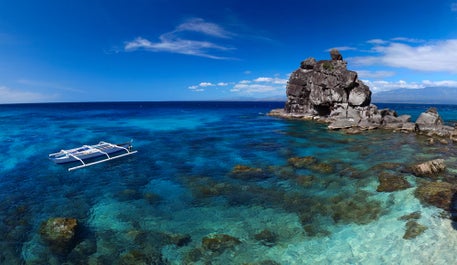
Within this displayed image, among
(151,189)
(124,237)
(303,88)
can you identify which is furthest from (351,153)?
(303,88)

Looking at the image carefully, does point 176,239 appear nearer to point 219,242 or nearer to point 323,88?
point 219,242

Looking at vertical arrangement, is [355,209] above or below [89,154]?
Answer: below

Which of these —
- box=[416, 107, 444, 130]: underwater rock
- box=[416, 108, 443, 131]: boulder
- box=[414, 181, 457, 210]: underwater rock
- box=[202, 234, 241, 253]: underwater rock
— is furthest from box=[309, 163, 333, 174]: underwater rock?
box=[416, 107, 444, 130]: underwater rock

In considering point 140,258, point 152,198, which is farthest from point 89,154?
point 140,258

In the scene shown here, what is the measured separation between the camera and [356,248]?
12.4 meters

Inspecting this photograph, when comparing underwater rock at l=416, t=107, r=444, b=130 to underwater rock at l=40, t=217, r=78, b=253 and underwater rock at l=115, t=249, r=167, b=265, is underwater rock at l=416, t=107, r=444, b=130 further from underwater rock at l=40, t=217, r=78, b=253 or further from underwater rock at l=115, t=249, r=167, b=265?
underwater rock at l=40, t=217, r=78, b=253

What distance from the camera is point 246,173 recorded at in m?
23.0

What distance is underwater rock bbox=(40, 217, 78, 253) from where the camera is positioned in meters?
12.7

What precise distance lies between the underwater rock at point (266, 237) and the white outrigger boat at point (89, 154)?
61.1 ft

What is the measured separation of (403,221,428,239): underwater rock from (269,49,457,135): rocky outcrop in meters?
34.2

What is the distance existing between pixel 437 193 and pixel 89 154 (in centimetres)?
2913

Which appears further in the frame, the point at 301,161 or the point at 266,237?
the point at 301,161

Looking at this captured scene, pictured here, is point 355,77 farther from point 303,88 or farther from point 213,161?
point 213,161

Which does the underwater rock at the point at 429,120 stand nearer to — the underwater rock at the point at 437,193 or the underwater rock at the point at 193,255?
the underwater rock at the point at 437,193
